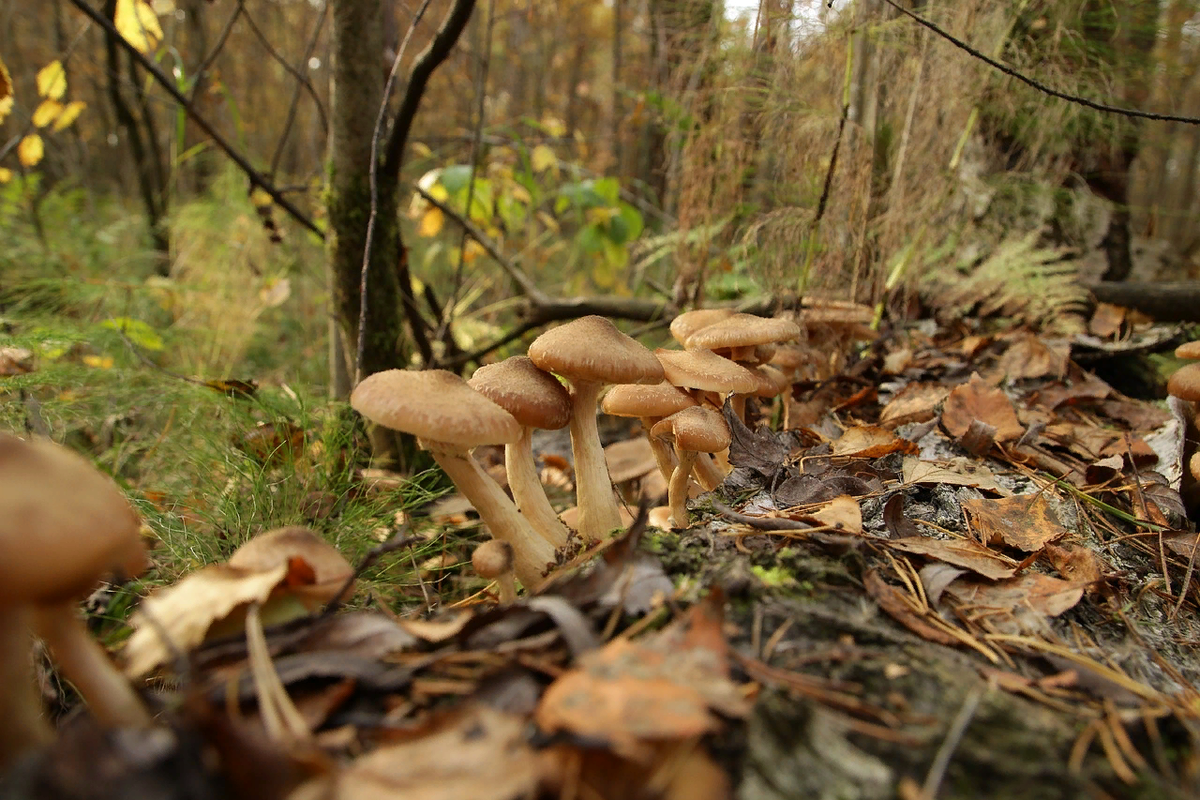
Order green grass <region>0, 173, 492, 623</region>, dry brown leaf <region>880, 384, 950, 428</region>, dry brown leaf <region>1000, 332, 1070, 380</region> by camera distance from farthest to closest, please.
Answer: dry brown leaf <region>1000, 332, 1070, 380</region> < dry brown leaf <region>880, 384, 950, 428</region> < green grass <region>0, 173, 492, 623</region>

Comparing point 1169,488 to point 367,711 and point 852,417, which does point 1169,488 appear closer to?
point 852,417

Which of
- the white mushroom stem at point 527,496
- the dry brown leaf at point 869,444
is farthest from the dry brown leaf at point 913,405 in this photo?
the white mushroom stem at point 527,496

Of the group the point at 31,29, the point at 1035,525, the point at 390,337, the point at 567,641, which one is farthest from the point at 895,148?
the point at 31,29

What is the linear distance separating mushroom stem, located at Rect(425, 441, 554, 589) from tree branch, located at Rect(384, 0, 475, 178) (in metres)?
1.80

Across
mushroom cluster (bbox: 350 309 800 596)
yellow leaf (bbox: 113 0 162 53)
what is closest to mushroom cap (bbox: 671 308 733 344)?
mushroom cluster (bbox: 350 309 800 596)

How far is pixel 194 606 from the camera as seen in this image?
1.21 metres

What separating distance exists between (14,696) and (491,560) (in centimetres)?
94

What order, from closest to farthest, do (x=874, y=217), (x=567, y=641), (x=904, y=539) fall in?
(x=567, y=641) → (x=904, y=539) → (x=874, y=217)

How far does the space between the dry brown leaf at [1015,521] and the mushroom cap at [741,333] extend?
0.82 meters

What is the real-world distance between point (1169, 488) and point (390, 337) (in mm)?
3353

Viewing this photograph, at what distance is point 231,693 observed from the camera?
3.35 ft

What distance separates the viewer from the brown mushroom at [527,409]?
6.31 ft

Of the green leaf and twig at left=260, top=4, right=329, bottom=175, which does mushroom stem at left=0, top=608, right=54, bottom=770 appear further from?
the green leaf

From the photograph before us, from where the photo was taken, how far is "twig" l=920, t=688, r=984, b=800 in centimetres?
96
